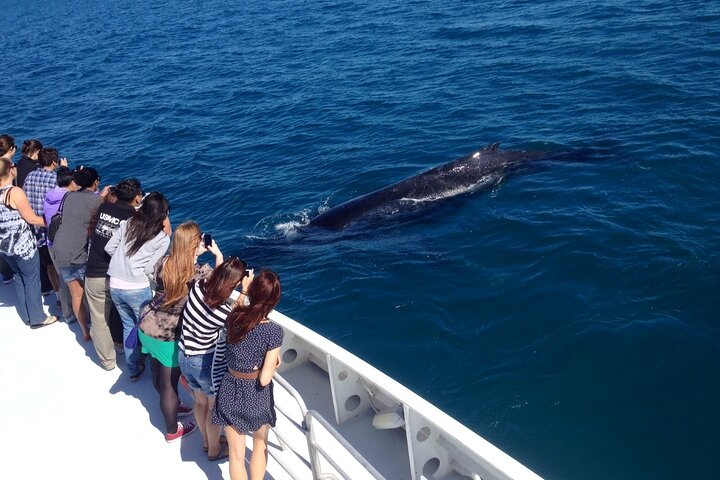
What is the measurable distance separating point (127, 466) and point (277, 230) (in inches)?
376

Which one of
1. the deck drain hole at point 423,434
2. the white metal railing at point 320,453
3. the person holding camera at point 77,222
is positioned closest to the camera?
the white metal railing at point 320,453

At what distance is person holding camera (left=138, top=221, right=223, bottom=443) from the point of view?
6.09m

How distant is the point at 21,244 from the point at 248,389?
4.80 m

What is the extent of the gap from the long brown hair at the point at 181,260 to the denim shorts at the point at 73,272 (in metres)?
2.40

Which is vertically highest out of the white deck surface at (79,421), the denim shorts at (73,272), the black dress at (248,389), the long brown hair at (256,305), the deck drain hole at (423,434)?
the long brown hair at (256,305)

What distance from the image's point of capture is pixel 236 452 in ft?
18.6

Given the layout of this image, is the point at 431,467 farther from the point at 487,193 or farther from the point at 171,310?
the point at 487,193

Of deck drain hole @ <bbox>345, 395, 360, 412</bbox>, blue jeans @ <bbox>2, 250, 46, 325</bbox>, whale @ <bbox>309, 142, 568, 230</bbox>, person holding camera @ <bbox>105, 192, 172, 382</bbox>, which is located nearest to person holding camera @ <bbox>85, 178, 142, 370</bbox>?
person holding camera @ <bbox>105, 192, 172, 382</bbox>

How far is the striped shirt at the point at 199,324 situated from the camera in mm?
5676

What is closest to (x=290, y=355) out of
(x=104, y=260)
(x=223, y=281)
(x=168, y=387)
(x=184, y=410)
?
(x=184, y=410)

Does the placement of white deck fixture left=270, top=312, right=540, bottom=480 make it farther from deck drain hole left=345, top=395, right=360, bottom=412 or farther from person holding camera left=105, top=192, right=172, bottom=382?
person holding camera left=105, top=192, right=172, bottom=382

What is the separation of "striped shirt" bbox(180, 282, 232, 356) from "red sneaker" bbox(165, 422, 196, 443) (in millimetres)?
1363

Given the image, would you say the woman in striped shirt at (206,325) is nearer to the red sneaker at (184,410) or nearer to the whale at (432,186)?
the red sneaker at (184,410)

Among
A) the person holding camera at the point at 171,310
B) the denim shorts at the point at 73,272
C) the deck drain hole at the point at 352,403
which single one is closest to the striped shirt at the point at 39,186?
the denim shorts at the point at 73,272
